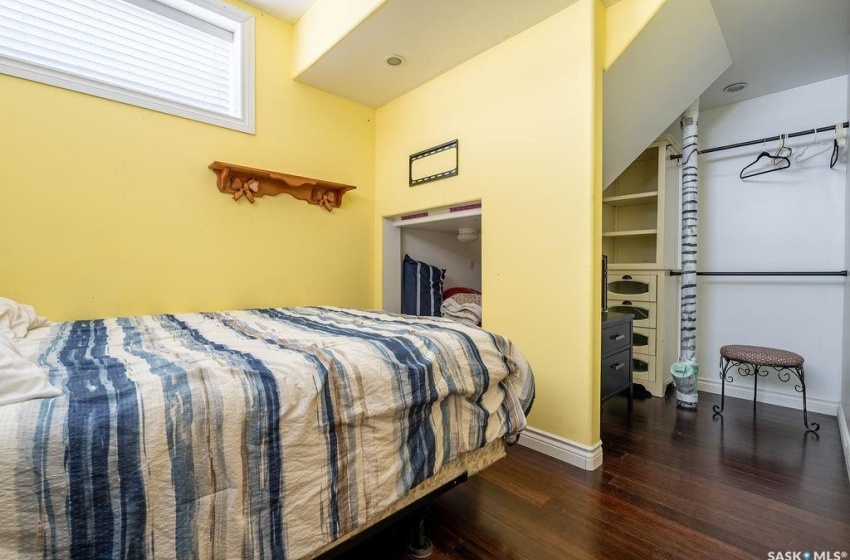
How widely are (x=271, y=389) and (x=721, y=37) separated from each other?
9.83 feet

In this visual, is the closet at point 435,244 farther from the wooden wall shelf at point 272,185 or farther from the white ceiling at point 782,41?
the white ceiling at point 782,41

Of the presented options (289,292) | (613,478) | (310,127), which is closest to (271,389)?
(613,478)

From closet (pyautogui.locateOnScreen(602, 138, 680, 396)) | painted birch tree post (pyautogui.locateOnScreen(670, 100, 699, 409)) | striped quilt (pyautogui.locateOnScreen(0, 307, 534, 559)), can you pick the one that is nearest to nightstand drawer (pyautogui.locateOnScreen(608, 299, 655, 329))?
closet (pyautogui.locateOnScreen(602, 138, 680, 396))

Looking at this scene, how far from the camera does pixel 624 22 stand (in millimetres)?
1814

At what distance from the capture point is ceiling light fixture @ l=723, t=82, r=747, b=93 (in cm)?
270

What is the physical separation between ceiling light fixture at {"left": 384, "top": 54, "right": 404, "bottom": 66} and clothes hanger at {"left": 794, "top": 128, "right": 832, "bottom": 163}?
2.85 m

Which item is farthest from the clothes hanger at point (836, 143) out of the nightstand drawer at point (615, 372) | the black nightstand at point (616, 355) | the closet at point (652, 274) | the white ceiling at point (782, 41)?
the nightstand drawer at point (615, 372)

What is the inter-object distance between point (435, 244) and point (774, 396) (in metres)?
2.82

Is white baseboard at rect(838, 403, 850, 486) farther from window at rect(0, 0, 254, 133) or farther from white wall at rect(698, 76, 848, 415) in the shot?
window at rect(0, 0, 254, 133)

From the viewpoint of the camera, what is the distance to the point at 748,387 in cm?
285

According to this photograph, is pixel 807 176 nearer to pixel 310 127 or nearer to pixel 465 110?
pixel 465 110

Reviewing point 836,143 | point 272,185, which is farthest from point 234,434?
point 836,143

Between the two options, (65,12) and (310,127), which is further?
(310,127)

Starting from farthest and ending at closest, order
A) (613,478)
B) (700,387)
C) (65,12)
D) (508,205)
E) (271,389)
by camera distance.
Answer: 1. (700,387)
2. (508,205)
3. (65,12)
4. (613,478)
5. (271,389)
